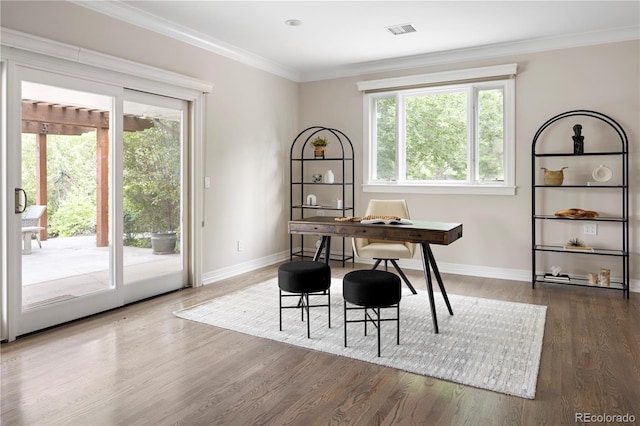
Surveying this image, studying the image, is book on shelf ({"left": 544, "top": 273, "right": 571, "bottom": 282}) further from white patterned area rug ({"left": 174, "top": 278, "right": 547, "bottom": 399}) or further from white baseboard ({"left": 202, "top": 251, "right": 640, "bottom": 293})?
white patterned area rug ({"left": 174, "top": 278, "right": 547, "bottom": 399})

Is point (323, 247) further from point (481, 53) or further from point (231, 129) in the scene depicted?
point (481, 53)

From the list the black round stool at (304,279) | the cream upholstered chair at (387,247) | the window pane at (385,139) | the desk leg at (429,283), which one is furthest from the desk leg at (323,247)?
the window pane at (385,139)

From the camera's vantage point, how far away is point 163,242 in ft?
14.4

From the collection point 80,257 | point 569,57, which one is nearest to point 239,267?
point 80,257

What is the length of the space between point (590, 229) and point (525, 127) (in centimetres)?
124

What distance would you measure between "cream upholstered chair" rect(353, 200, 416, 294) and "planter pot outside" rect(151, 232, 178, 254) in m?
1.77

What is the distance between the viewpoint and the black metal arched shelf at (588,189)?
4.33m

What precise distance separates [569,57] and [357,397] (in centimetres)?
Answer: 416

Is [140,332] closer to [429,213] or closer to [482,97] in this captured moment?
[429,213]

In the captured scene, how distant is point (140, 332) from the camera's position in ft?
10.8

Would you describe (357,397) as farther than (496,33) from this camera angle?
No

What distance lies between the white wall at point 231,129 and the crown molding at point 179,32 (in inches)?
1.9

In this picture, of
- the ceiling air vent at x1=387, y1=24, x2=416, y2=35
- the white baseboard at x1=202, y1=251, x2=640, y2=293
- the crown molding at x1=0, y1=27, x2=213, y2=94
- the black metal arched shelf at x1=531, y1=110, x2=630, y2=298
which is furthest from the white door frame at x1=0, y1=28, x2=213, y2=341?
the black metal arched shelf at x1=531, y1=110, x2=630, y2=298

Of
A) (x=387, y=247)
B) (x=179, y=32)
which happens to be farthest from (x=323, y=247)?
(x=179, y=32)
